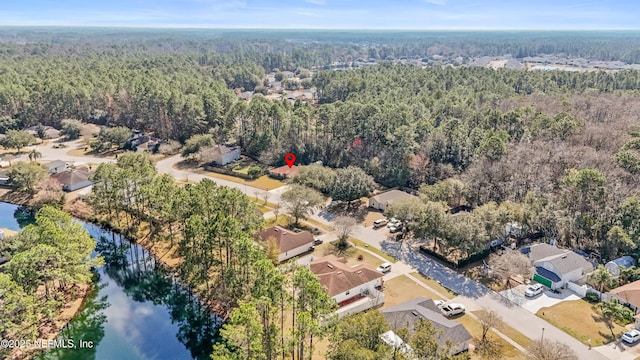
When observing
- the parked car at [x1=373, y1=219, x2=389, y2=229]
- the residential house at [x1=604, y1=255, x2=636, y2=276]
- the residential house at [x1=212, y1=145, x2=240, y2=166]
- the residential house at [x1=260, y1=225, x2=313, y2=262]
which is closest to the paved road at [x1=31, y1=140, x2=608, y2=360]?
the parked car at [x1=373, y1=219, x2=389, y2=229]

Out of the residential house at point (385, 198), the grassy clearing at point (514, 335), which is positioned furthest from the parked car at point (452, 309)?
the residential house at point (385, 198)

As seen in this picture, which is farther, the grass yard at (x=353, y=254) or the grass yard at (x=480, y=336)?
the grass yard at (x=353, y=254)

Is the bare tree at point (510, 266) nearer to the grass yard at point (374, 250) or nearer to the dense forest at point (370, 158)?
the dense forest at point (370, 158)

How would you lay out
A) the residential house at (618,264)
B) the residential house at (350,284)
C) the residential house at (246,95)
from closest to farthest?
the residential house at (350,284) < the residential house at (618,264) < the residential house at (246,95)

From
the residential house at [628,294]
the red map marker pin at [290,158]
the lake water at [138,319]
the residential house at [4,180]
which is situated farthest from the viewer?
the red map marker pin at [290,158]

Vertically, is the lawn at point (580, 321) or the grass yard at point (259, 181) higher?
the lawn at point (580, 321)

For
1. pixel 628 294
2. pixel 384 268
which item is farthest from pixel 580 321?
pixel 384 268

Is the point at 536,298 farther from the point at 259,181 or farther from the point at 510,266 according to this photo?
the point at 259,181
